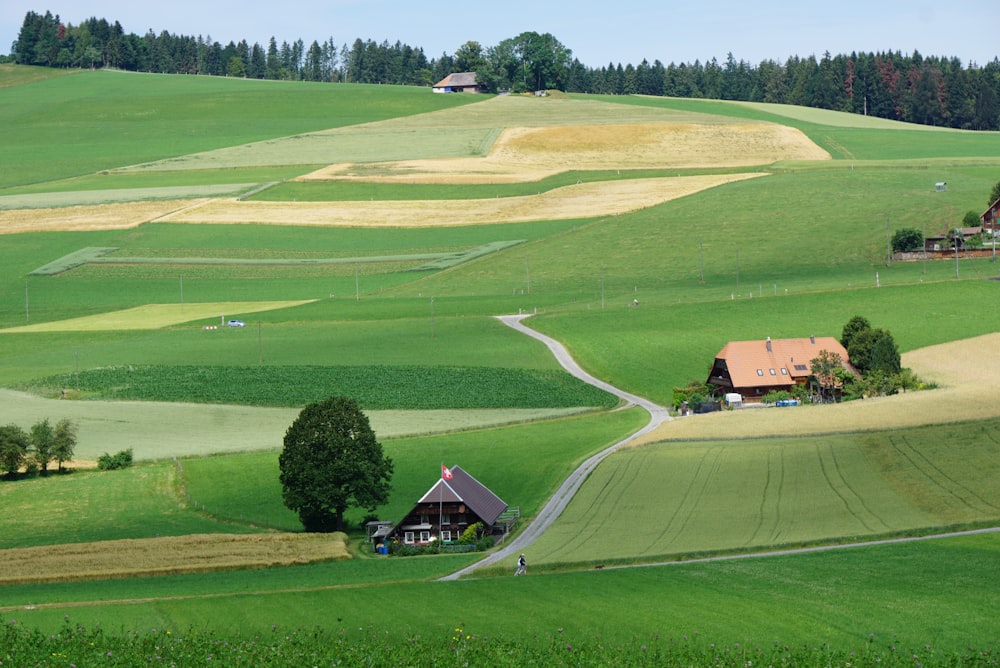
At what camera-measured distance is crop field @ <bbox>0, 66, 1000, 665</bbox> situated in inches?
1512

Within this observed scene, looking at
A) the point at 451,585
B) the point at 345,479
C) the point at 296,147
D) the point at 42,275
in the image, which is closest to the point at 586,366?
the point at 345,479

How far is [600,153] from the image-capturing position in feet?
587

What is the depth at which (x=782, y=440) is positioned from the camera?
216 feet

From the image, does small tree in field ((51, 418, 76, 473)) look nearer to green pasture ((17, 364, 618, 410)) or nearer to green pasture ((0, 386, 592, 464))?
green pasture ((0, 386, 592, 464))

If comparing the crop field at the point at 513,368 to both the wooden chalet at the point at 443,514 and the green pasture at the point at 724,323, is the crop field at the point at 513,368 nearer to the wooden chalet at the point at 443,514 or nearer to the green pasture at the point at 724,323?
the green pasture at the point at 724,323

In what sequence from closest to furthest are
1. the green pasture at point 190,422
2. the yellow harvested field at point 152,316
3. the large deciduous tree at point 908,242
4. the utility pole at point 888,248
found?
the green pasture at point 190,422 < the yellow harvested field at point 152,316 < the utility pole at point 888,248 < the large deciduous tree at point 908,242

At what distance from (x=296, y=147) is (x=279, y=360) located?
98012mm

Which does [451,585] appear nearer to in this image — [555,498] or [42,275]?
[555,498]

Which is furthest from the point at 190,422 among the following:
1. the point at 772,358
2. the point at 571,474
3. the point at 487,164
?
the point at 487,164

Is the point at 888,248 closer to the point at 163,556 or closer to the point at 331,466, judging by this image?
the point at 331,466

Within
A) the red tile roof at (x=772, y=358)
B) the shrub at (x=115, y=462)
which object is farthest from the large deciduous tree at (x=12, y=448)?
the red tile roof at (x=772, y=358)

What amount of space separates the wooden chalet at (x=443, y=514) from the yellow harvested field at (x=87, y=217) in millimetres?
95964

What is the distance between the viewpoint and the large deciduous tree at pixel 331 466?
6053 centimetres

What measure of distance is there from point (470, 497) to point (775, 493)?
12940 mm
